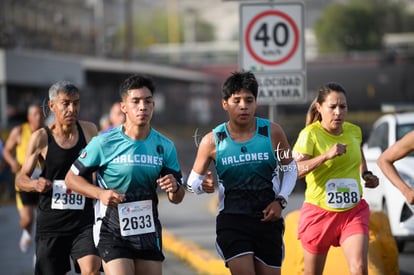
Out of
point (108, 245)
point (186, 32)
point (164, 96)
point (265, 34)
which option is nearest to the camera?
point (108, 245)

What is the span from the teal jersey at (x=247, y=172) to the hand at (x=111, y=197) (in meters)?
0.85

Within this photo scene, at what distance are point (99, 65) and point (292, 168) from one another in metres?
45.2

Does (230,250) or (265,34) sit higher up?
(265,34)

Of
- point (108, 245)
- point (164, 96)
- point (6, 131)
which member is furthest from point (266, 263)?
point (164, 96)

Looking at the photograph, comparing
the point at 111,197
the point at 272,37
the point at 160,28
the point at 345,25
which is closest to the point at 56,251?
the point at 111,197

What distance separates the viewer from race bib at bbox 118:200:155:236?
24.2 ft

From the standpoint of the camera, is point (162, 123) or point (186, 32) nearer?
point (162, 123)

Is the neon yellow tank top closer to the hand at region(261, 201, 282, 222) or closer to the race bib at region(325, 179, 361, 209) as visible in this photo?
the race bib at region(325, 179, 361, 209)

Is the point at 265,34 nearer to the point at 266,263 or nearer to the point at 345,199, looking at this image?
the point at 345,199

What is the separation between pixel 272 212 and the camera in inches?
295

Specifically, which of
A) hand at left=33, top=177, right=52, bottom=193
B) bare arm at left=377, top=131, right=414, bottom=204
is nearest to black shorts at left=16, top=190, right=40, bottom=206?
hand at left=33, top=177, right=52, bottom=193

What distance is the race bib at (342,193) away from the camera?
8523 millimetres

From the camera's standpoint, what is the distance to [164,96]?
232 ft

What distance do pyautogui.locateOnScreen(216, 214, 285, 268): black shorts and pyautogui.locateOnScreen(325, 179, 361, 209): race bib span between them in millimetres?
985
